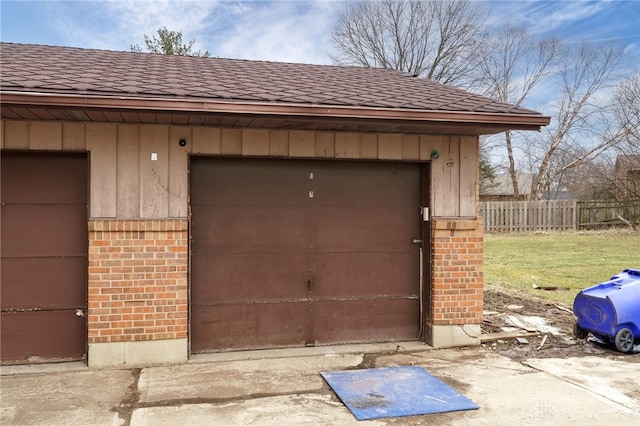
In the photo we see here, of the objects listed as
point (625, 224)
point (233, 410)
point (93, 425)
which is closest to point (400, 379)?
point (233, 410)

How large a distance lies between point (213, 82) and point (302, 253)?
Result: 214cm

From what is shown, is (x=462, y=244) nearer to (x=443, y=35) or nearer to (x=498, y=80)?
(x=443, y=35)

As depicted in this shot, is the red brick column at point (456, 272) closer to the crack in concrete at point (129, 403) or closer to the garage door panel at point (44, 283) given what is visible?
the crack in concrete at point (129, 403)

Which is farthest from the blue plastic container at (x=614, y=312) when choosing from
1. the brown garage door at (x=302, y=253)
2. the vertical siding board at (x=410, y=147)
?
the vertical siding board at (x=410, y=147)

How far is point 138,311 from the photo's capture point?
543cm

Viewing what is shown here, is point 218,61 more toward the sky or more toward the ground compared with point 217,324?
more toward the sky

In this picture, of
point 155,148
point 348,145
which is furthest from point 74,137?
point 348,145

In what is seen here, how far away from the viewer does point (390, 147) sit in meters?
6.09

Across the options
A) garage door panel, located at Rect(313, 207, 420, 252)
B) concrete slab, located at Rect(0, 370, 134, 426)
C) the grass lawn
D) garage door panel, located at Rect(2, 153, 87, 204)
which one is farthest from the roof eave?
the grass lawn

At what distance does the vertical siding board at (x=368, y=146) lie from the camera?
603 cm

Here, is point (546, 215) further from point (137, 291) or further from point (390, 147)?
point (137, 291)

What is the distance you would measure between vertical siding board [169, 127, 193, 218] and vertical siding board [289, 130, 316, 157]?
1086 mm

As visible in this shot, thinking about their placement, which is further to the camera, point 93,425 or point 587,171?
point 587,171

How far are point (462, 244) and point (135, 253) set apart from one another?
3.65 metres
